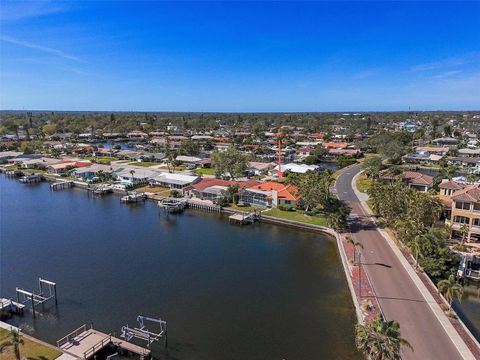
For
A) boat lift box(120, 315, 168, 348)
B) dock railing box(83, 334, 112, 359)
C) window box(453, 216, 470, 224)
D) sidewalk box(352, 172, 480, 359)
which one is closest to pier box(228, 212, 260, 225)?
sidewalk box(352, 172, 480, 359)

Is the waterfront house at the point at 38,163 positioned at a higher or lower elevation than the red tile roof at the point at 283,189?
lower

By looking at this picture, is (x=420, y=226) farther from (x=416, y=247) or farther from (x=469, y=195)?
(x=469, y=195)

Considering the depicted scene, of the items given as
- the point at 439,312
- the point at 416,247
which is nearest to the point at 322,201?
the point at 416,247

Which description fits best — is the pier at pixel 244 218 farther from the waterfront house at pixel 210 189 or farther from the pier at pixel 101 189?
the pier at pixel 101 189

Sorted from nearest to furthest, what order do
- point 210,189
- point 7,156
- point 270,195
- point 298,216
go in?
point 298,216 < point 270,195 < point 210,189 < point 7,156

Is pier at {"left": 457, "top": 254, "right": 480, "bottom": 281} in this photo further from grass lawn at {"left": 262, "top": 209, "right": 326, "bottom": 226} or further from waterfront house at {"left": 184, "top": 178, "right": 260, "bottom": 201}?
waterfront house at {"left": 184, "top": 178, "right": 260, "bottom": 201}

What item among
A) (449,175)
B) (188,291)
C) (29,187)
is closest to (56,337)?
(188,291)

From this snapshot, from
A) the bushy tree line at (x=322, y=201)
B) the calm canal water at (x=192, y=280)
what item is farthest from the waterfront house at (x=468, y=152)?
the calm canal water at (x=192, y=280)
